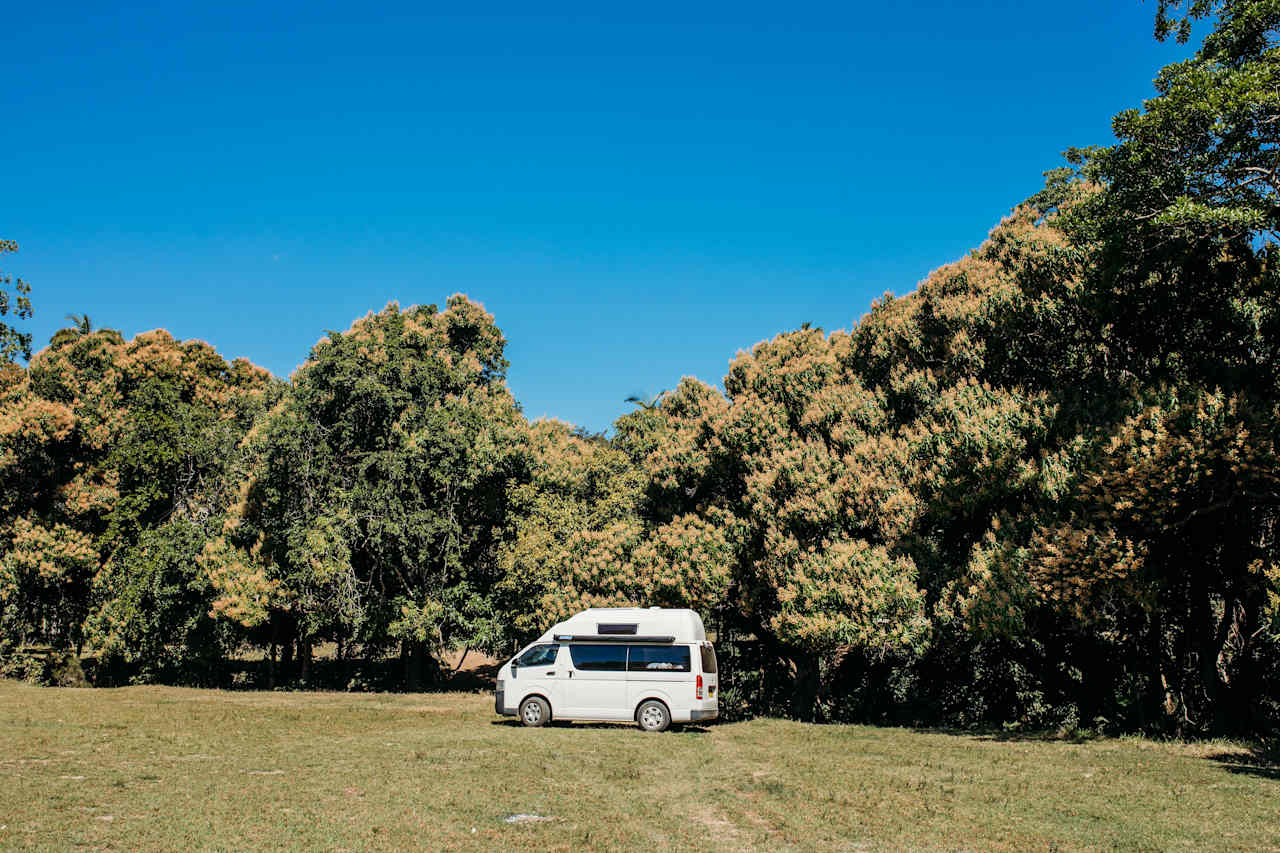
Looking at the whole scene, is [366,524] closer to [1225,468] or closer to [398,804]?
[398,804]

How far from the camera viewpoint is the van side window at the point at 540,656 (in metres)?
19.6

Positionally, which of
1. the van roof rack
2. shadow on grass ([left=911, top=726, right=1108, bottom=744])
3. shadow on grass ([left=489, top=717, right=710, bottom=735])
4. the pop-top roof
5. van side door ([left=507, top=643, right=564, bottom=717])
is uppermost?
the pop-top roof

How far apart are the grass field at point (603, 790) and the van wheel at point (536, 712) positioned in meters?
0.88

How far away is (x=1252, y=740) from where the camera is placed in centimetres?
1730

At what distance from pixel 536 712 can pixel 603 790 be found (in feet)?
27.7

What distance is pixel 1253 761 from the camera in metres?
14.4

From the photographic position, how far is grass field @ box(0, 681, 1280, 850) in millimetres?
8758

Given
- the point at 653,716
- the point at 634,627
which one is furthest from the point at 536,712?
the point at 634,627

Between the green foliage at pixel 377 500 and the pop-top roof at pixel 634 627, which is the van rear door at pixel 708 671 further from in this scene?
the green foliage at pixel 377 500

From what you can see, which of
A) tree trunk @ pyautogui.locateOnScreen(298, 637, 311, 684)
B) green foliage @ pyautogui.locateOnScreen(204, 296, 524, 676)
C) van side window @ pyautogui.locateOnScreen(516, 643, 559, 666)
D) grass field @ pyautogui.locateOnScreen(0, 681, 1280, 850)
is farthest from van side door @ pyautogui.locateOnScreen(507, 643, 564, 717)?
tree trunk @ pyautogui.locateOnScreen(298, 637, 311, 684)

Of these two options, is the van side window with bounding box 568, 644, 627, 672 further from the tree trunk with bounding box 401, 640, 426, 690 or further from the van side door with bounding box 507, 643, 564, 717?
the tree trunk with bounding box 401, 640, 426, 690

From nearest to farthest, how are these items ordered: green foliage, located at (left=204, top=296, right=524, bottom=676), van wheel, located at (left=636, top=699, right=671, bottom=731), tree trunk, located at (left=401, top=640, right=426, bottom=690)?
van wheel, located at (left=636, top=699, right=671, bottom=731) < green foliage, located at (left=204, top=296, right=524, bottom=676) < tree trunk, located at (left=401, top=640, right=426, bottom=690)

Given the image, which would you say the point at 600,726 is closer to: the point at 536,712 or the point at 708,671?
the point at 536,712

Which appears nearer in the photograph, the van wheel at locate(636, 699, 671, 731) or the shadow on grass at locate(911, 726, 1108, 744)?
the shadow on grass at locate(911, 726, 1108, 744)
